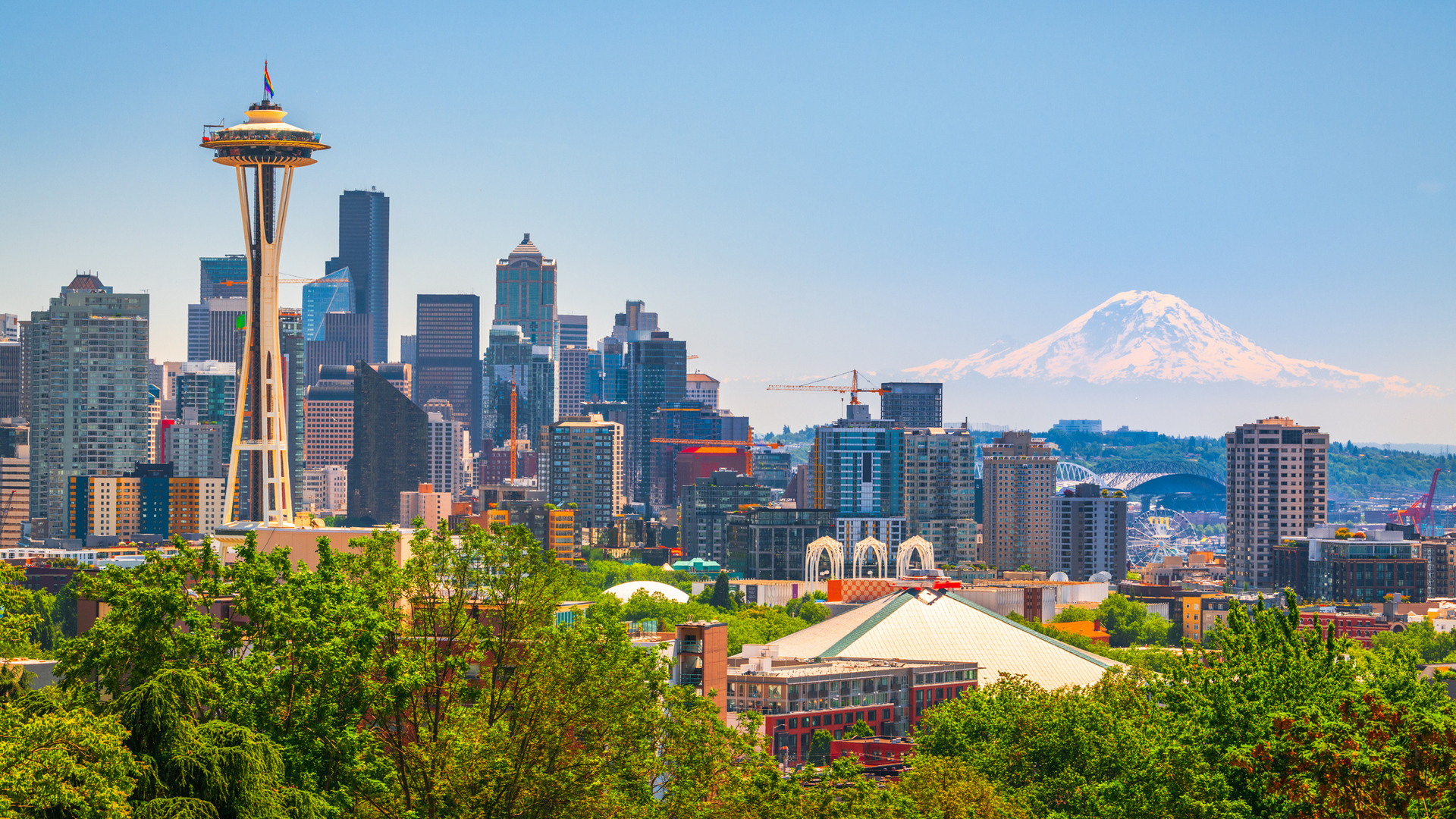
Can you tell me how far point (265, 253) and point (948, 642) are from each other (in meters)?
73.0

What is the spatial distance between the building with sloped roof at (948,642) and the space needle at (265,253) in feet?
173

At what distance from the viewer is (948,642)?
16012cm

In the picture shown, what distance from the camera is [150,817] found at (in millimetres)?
43094

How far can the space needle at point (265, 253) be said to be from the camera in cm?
18025

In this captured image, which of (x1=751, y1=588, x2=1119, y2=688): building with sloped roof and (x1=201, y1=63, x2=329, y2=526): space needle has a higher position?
(x1=201, y1=63, x2=329, y2=526): space needle

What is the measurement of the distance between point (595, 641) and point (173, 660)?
37.9ft

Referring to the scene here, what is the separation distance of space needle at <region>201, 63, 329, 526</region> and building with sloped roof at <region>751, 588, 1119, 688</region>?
52.8 m

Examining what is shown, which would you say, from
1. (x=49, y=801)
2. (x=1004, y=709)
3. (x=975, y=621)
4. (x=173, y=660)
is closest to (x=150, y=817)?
(x=49, y=801)

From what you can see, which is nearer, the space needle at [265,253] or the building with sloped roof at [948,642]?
the building with sloped roof at [948,642]

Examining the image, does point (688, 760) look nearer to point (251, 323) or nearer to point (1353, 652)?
point (1353, 652)

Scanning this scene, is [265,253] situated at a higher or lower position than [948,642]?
higher

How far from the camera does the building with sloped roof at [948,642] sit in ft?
497

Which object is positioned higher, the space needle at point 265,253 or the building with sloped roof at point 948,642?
the space needle at point 265,253

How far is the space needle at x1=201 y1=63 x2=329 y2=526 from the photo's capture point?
180 meters
